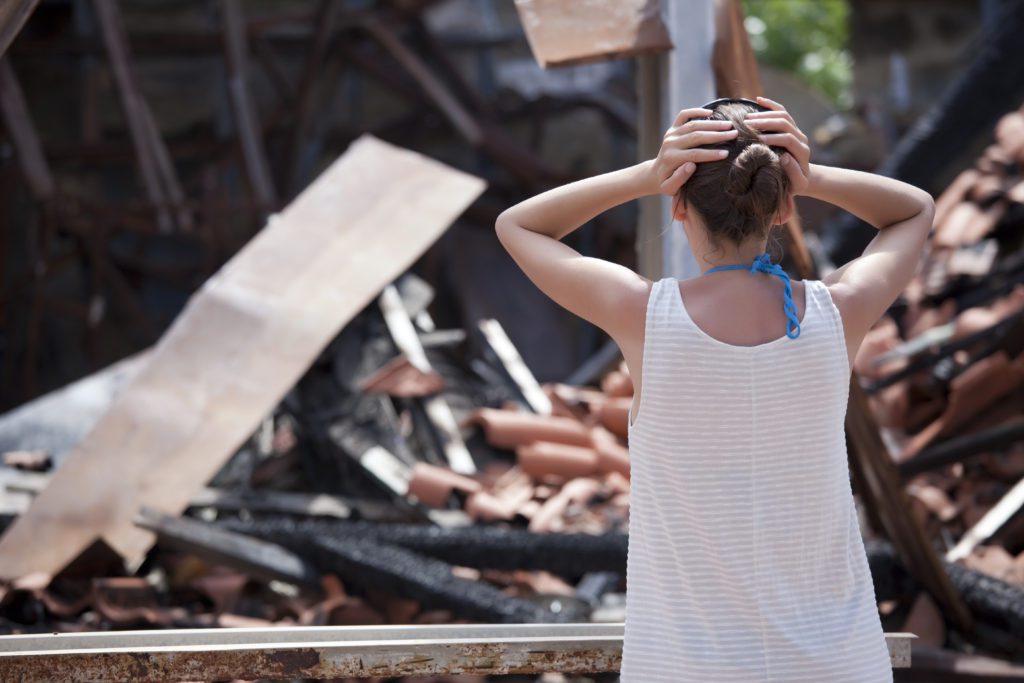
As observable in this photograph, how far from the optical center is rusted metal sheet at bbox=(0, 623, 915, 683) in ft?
7.03

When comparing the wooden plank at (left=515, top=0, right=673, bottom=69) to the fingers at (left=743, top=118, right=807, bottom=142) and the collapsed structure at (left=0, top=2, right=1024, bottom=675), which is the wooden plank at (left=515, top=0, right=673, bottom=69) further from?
the fingers at (left=743, top=118, right=807, bottom=142)

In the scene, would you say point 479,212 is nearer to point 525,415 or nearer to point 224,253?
point 224,253

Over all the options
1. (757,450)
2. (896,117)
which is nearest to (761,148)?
(757,450)

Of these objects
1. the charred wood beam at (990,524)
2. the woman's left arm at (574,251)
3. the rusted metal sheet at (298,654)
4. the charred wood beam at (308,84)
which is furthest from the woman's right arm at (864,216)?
the charred wood beam at (308,84)

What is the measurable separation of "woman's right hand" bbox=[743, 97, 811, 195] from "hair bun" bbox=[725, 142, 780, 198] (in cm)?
3

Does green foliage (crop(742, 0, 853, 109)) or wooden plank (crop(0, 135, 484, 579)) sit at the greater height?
wooden plank (crop(0, 135, 484, 579))

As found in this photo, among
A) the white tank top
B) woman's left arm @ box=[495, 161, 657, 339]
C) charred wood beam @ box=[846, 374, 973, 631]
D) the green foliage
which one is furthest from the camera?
the green foliage

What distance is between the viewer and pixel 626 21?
9.60 ft

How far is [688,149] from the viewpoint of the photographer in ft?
5.68

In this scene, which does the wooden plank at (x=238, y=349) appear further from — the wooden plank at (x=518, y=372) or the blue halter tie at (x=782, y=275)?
the blue halter tie at (x=782, y=275)

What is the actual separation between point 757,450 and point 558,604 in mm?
2772

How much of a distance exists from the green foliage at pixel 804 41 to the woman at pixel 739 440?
1554 inches

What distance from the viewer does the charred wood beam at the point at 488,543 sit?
14.5ft

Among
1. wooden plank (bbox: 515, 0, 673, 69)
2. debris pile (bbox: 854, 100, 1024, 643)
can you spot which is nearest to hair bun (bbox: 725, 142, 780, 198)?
wooden plank (bbox: 515, 0, 673, 69)
